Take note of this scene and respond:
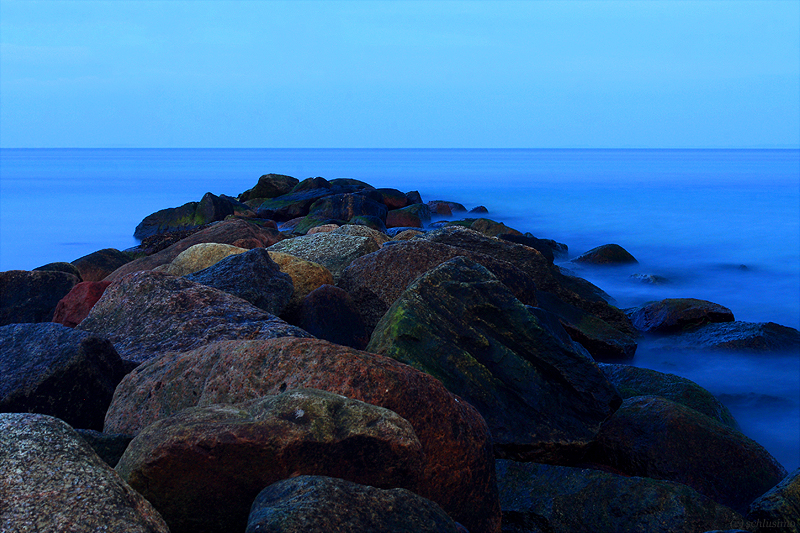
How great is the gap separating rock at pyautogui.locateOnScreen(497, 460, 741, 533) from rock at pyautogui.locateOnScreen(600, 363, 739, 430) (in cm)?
212

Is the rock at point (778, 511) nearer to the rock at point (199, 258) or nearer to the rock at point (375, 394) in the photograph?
the rock at point (375, 394)

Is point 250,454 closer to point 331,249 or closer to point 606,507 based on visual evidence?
point 606,507

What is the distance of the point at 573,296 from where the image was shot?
918 cm

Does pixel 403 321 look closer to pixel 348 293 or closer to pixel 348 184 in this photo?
pixel 348 293

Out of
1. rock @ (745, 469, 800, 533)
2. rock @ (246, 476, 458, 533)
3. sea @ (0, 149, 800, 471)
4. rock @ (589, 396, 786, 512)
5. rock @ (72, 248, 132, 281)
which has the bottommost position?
sea @ (0, 149, 800, 471)

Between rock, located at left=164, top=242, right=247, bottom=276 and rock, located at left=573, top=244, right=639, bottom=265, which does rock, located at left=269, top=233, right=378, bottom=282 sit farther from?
rock, located at left=573, top=244, right=639, bottom=265

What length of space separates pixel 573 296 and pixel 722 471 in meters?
4.77

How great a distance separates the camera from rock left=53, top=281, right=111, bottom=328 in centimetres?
666

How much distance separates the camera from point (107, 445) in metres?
3.29

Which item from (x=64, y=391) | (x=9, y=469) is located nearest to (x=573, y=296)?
(x=64, y=391)

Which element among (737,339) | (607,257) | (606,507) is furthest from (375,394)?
(607,257)

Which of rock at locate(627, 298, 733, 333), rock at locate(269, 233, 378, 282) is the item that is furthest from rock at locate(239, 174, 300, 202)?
rock at locate(627, 298, 733, 333)

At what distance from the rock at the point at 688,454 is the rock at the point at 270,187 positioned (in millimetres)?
24971

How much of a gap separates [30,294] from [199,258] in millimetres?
2044
